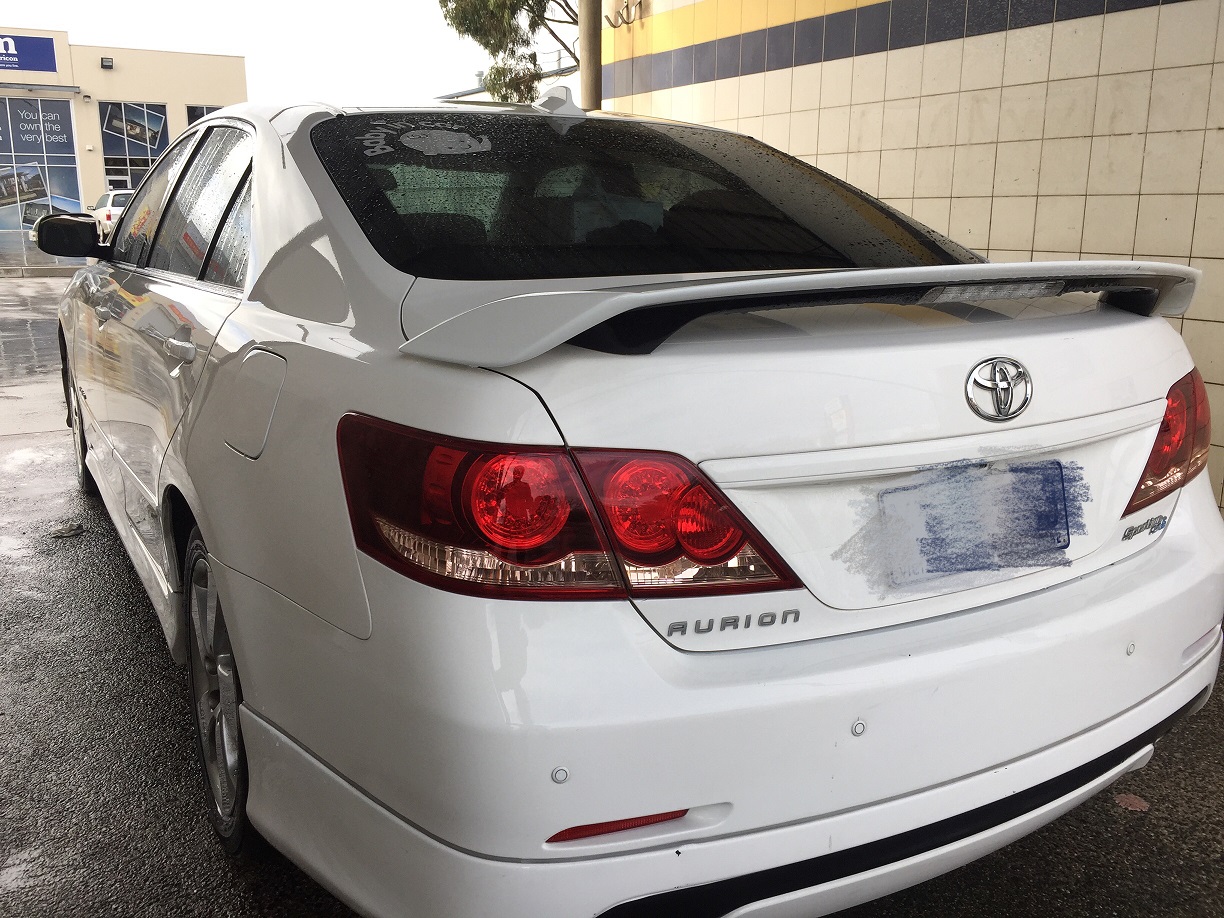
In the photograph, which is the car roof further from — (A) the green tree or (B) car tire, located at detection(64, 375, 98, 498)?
(A) the green tree

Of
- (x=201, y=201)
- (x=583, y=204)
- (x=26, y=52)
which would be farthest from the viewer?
(x=26, y=52)

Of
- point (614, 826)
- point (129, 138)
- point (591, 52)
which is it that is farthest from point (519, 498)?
point (129, 138)

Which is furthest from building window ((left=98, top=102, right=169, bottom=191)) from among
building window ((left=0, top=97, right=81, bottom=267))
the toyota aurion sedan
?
the toyota aurion sedan

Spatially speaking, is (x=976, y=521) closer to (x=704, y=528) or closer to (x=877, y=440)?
(x=877, y=440)

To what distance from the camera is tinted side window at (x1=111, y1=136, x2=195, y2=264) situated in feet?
10.2

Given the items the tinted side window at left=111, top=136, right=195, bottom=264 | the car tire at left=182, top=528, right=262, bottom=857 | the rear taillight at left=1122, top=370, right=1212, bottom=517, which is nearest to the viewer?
the rear taillight at left=1122, top=370, right=1212, bottom=517

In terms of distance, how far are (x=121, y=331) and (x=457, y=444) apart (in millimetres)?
1940

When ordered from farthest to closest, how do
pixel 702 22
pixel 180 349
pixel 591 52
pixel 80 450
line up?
1. pixel 591 52
2. pixel 702 22
3. pixel 80 450
4. pixel 180 349

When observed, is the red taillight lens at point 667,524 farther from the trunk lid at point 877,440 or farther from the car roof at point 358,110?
the car roof at point 358,110

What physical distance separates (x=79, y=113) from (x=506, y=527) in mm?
37376

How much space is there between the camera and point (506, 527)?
130 centimetres

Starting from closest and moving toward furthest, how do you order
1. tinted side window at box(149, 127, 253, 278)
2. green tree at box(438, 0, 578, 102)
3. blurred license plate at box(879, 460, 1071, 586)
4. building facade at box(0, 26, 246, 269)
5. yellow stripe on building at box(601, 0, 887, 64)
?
1. blurred license plate at box(879, 460, 1071, 586)
2. tinted side window at box(149, 127, 253, 278)
3. yellow stripe on building at box(601, 0, 887, 64)
4. green tree at box(438, 0, 578, 102)
5. building facade at box(0, 26, 246, 269)

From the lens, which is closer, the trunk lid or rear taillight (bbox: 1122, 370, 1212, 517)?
the trunk lid

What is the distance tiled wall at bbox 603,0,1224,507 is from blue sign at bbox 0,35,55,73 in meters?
31.3
